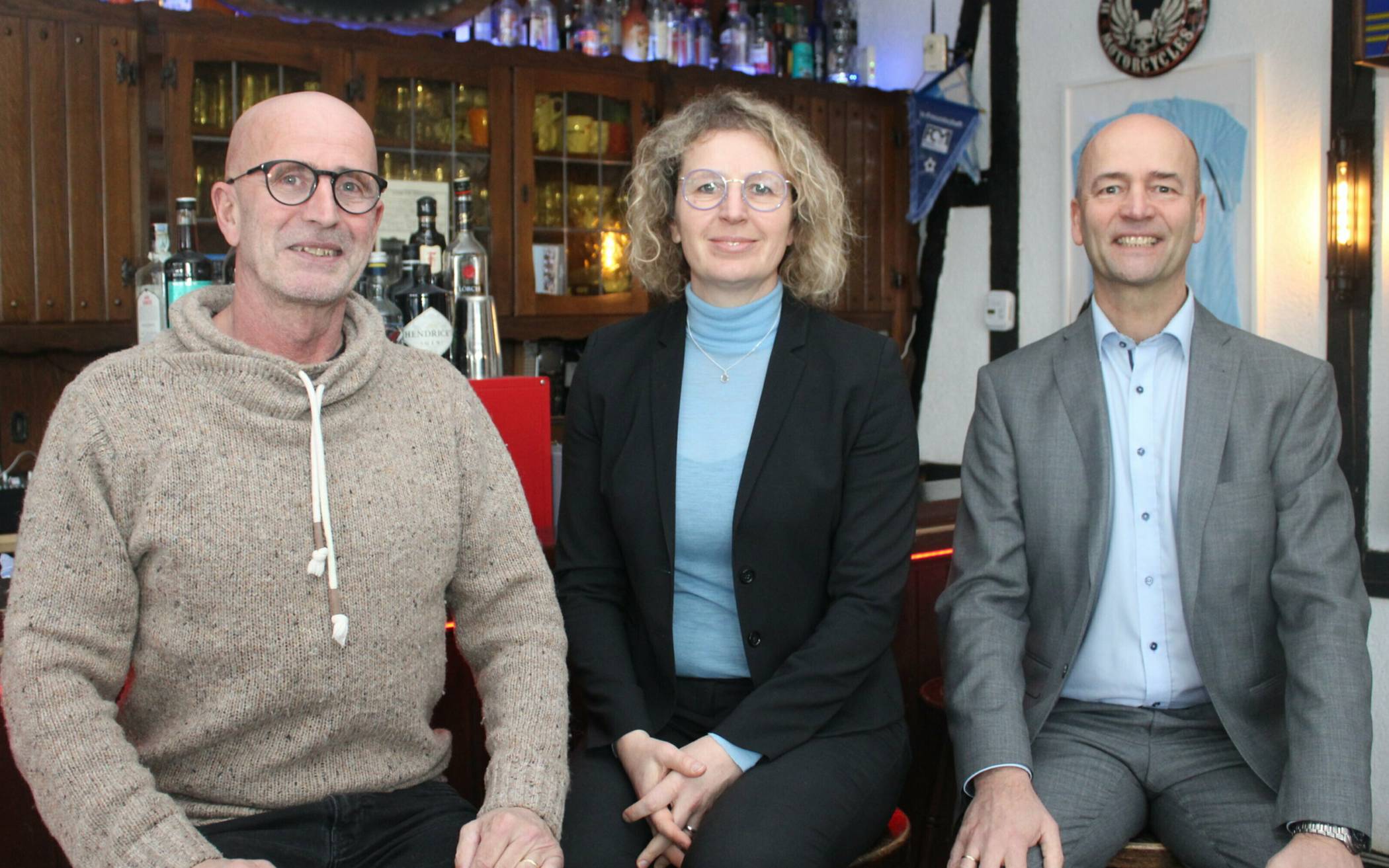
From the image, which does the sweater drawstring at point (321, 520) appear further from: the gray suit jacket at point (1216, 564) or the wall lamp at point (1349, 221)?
the wall lamp at point (1349, 221)

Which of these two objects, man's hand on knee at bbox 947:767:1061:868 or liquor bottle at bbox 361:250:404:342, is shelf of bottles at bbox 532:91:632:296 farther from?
man's hand on knee at bbox 947:767:1061:868

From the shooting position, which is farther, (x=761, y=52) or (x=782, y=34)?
(x=782, y=34)

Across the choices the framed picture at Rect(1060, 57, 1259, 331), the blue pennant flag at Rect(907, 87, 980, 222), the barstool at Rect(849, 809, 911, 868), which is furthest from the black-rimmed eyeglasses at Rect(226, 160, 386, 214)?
the blue pennant flag at Rect(907, 87, 980, 222)

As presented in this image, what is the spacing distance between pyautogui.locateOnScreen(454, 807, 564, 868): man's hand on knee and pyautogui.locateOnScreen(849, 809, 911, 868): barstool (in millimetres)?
447

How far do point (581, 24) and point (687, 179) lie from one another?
269 centimetres

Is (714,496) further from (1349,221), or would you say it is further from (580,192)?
(580,192)

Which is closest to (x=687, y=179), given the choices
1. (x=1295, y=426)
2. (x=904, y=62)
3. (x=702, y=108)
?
(x=702, y=108)

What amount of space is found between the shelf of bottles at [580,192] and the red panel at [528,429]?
207 centimetres

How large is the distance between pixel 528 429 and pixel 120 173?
6.73 ft

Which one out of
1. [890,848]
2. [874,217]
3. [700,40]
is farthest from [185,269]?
[874,217]

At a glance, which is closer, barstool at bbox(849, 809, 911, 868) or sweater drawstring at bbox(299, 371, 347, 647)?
sweater drawstring at bbox(299, 371, 347, 647)

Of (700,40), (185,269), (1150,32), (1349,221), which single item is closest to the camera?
(185,269)

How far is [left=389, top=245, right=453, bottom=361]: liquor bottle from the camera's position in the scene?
2.18m

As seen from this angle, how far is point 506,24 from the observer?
164 inches
